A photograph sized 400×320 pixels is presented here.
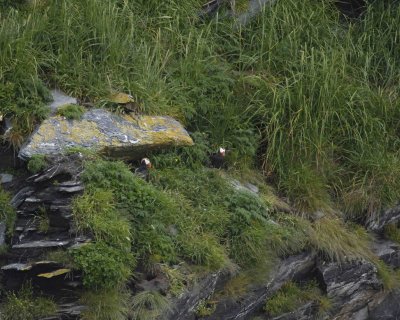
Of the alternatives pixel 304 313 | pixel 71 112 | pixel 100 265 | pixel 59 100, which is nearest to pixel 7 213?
pixel 100 265

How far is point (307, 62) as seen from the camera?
8.59 m

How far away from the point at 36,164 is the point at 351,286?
10.5 feet

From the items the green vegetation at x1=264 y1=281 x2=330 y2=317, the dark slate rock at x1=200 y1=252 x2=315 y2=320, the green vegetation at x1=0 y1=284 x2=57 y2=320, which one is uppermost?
the green vegetation at x1=0 y1=284 x2=57 y2=320

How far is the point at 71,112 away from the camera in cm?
688

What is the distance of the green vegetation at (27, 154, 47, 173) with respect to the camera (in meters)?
6.29

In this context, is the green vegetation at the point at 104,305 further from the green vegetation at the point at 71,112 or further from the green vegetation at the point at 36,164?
the green vegetation at the point at 71,112

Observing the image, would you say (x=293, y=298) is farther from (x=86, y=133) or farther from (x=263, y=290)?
(x=86, y=133)

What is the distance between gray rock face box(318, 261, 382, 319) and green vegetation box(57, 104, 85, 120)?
2.61 metres

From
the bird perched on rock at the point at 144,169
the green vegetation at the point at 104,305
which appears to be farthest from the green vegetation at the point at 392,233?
the green vegetation at the point at 104,305

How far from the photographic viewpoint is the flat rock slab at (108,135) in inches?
258

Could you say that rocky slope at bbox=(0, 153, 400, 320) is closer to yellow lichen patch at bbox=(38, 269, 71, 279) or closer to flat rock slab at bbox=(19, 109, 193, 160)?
yellow lichen patch at bbox=(38, 269, 71, 279)

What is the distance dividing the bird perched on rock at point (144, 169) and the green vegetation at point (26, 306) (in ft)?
4.98

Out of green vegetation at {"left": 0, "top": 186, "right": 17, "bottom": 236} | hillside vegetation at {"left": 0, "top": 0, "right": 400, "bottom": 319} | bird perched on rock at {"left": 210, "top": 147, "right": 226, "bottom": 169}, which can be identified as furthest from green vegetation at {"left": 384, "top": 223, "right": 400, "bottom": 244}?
green vegetation at {"left": 0, "top": 186, "right": 17, "bottom": 236}

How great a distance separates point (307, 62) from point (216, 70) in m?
1.04
